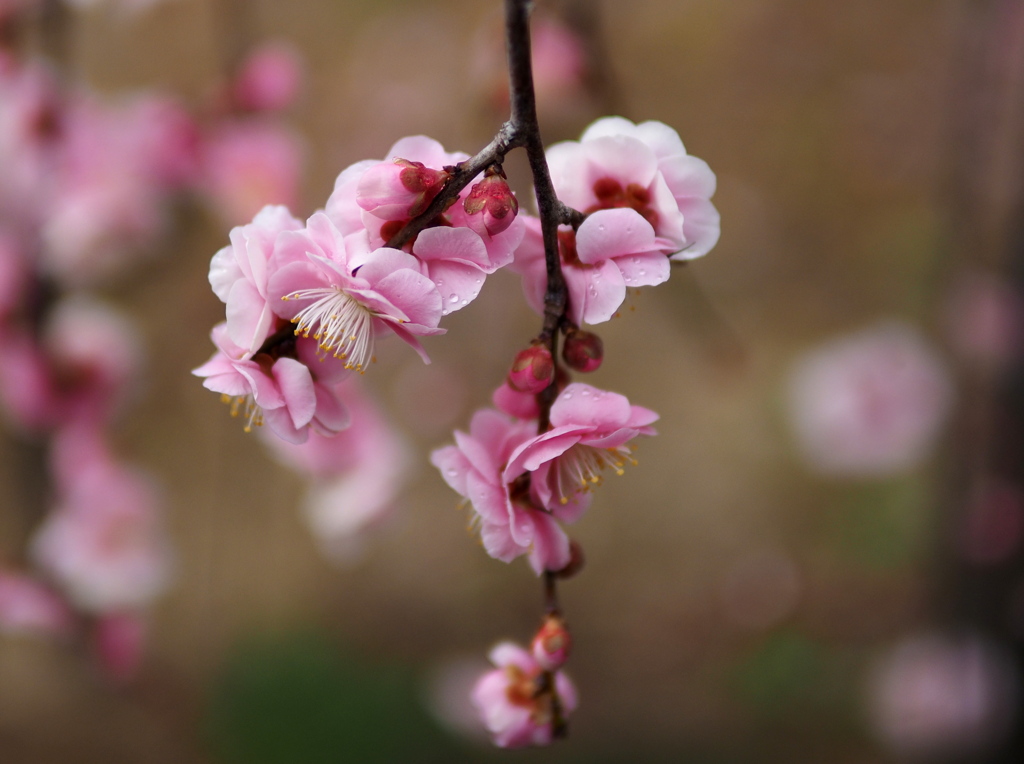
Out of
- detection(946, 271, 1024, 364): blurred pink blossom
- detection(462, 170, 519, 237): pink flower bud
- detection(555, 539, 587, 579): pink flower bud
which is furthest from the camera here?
detection(946, 271, 1024, 364): blurred pink blossom

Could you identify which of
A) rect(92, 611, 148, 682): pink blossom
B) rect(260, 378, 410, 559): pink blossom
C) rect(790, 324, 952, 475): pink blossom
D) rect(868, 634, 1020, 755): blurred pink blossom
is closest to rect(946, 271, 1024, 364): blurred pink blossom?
rect(790, 324, 952, 475): pink blossom

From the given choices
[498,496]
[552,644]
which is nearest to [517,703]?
[552,644]

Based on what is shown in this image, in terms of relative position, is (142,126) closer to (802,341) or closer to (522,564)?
(522,564)

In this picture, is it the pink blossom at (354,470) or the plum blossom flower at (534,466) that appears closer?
the plum blossom flower at (534,466)

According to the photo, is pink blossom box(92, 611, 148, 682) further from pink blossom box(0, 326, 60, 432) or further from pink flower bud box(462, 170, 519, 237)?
pink flower bud box(462, 170, 519, 237)

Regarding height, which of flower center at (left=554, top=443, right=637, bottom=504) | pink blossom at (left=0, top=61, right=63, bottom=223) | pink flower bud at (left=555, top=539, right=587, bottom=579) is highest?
pink blossom at (left=0, top=61, right=63, bottom=223)

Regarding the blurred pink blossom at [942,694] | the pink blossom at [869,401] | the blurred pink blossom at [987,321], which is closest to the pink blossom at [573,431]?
the blurred pink blossom at [942,694]

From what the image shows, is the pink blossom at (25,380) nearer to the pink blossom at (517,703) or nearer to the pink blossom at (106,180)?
the pink blossom at (106,180)
